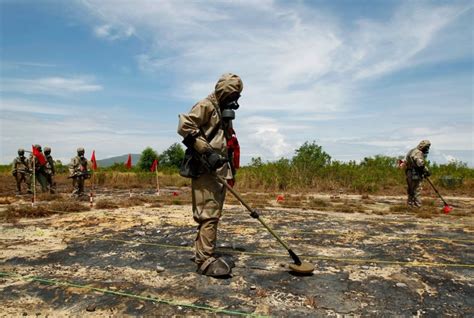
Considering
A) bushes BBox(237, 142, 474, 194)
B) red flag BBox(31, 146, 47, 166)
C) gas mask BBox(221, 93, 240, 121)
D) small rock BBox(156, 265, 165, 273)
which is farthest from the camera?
bushes BBox(237, 142, 474, 194)

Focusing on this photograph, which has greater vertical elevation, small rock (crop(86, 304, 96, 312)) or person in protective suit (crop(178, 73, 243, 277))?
person in protective suit (crop(178, 73, 243, 277))

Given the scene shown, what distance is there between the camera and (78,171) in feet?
41.4

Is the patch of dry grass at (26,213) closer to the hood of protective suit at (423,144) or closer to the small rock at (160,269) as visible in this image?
the small rock at (160,269)

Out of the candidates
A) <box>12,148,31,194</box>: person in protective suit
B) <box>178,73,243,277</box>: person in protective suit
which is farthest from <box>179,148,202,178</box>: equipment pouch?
<box>12,148,31,194</box>: person in protective suit

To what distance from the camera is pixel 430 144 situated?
10.2 m

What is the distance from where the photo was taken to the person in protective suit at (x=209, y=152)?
13.3 ft

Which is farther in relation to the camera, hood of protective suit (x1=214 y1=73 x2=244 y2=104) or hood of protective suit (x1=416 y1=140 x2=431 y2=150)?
hood of protective suit (x1=416 y1=140 x2=431 y2=150)

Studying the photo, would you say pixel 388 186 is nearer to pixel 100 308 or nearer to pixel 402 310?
pixel 402 310

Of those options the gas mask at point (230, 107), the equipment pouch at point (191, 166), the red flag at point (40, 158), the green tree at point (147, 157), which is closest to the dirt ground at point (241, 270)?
the equipment pouch at point (191, 166)

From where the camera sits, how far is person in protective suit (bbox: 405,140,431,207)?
10.0 m

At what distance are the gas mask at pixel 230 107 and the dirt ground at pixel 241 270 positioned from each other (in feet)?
6.31

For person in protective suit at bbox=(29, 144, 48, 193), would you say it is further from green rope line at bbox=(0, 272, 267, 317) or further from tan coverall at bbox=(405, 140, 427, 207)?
tan coverall at bbox=(405, 140, 427, 207)

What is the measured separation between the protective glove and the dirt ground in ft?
4.31

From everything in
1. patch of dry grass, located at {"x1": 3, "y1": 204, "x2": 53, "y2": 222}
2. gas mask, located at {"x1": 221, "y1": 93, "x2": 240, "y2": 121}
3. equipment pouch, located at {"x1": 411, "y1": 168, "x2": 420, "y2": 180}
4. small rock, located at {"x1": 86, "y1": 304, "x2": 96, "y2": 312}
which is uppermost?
gas mask, located at {"x1": 221, "y1": 93, "x2": 240, "y2": 121}
